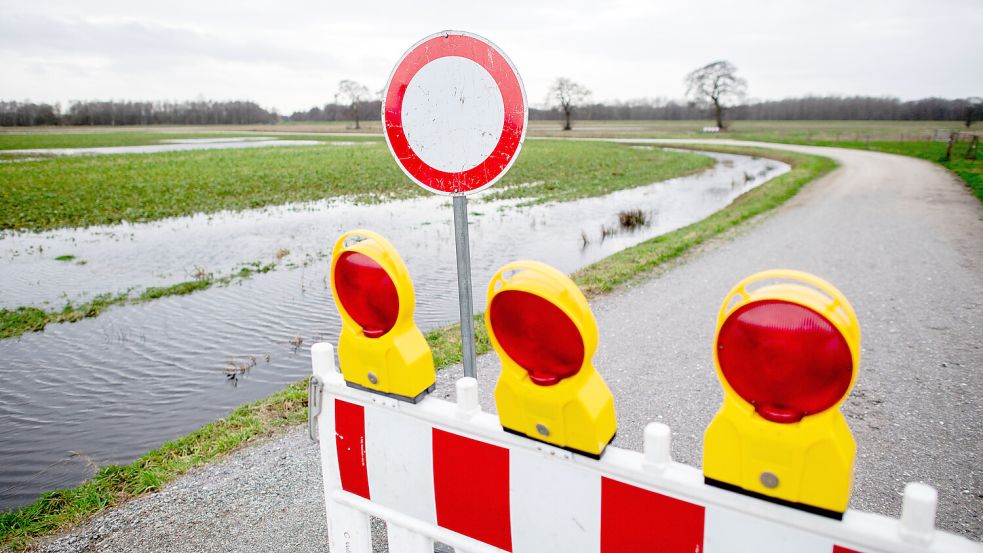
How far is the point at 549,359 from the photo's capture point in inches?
60.7

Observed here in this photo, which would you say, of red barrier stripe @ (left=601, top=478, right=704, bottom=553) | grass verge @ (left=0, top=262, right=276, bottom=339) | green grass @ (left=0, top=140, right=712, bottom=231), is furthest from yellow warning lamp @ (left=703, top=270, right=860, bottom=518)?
green grass @ (left=0, top=140, right=712, bottom=231)

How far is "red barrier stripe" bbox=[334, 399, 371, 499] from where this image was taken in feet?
6.65

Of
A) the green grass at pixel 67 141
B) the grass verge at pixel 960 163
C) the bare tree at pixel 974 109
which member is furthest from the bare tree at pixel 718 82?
the green grass at pixel 67 141

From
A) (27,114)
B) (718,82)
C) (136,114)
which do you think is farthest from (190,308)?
(136,114)

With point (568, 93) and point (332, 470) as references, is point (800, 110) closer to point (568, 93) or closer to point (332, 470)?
point (568, 93)

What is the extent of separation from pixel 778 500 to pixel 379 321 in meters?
1.21

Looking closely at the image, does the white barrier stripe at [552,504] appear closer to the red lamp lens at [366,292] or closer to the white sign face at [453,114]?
the red lamp lens at [366,292]

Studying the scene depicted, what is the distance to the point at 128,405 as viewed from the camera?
5176 millimetres

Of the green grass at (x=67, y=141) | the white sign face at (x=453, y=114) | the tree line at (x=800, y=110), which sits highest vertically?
the tree line at (x=800, y=110)

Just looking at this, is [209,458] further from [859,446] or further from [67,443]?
[859,446]

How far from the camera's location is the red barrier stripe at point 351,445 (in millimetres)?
2027

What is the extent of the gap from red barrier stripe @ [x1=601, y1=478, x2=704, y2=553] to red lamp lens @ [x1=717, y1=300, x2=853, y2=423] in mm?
328

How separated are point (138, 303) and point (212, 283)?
1.10 metres

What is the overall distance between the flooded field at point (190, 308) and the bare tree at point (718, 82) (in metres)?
71.4
